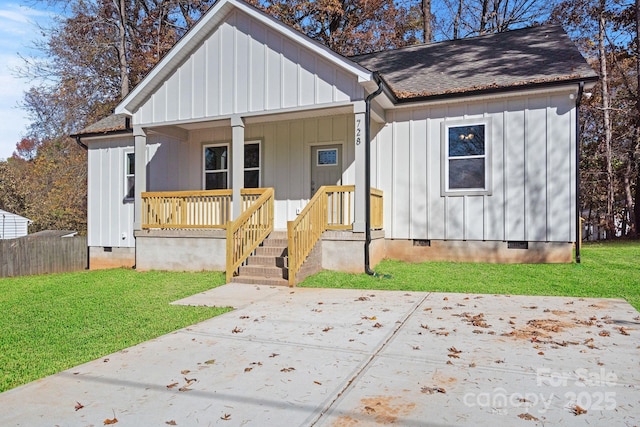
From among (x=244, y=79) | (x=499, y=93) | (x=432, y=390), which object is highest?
(x=244, y=79)

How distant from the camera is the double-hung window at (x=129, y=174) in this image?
1303 centimetres

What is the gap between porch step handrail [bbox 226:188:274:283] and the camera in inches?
325

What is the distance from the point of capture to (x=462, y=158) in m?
9.62

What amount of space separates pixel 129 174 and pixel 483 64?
10394 mm

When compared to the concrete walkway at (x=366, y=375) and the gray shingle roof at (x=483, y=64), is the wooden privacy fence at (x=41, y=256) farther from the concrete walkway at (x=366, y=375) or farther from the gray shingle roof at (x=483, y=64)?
the gray shingle roof at (x=483, y=64)

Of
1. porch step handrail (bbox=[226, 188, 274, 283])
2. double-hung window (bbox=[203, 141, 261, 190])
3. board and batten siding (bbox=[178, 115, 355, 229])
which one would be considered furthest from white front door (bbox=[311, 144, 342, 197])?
porch step handrail (bbox=[226, 188, 274, 283])

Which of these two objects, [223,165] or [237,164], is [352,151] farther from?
[223,165]

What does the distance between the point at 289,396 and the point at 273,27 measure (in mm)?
8347

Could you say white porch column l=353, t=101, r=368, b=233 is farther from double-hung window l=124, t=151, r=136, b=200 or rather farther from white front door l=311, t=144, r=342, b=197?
double-hung window l=124, t=151, r=136, b=200

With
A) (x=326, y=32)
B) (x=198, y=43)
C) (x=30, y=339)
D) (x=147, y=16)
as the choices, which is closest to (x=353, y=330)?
(x=30, y=339)

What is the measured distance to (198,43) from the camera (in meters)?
10.3

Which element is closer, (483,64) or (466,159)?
(466,159)

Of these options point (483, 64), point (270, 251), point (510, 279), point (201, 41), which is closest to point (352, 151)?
point (270, 251)

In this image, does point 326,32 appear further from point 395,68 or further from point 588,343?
point 588,343
